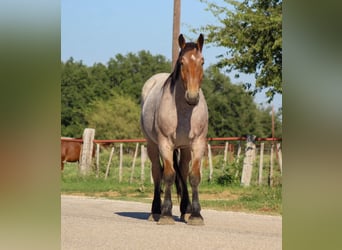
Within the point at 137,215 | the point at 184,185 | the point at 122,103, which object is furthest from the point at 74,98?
the point at 184,185

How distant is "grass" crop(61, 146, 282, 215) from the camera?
12367mm

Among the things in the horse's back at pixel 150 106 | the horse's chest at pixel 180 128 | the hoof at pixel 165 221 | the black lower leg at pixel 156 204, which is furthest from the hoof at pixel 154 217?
the horse's chest at pixel 180 128

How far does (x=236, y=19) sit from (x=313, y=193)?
16.2 m

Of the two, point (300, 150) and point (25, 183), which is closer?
point (300, 150)

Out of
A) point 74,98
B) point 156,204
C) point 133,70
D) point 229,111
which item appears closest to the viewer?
point 156,204

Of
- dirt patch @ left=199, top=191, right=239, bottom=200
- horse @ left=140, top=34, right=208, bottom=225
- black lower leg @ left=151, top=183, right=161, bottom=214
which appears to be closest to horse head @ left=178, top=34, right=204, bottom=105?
horse @ left=140, top=34, right=208, bottom=225

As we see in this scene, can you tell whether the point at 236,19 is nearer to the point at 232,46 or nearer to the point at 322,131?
the point at 232,46

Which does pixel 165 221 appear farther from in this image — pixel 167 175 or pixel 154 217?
pixel 154 217

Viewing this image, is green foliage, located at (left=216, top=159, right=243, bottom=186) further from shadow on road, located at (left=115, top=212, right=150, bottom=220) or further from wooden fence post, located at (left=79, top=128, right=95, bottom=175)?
shadow on road, located at (left=115, top=212, right=150, bottom=220)

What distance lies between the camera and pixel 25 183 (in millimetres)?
1584

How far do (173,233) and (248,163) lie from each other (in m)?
10.2

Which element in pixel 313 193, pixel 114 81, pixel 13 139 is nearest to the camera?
pixel 313 193

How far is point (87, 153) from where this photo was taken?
2233 cm

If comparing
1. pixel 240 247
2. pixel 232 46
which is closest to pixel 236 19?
pixel 232 46
